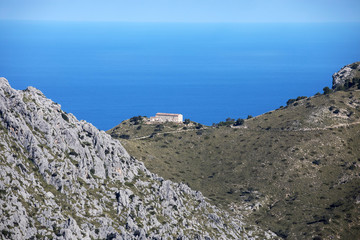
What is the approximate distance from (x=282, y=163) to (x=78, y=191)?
67037 mm

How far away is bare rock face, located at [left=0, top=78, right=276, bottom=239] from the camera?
8188cm

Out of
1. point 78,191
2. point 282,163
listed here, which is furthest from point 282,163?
point 78,191

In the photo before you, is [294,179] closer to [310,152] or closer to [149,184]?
[310,152]

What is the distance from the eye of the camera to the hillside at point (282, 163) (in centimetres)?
12612

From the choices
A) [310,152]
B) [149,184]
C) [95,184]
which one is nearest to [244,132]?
[310,152]

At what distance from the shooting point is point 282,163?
147125mm

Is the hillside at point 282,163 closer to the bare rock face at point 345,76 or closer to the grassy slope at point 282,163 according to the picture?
the grassy slope at point 282,163

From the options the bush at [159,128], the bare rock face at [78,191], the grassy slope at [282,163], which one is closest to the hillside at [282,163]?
the grassy slope at [282,163]

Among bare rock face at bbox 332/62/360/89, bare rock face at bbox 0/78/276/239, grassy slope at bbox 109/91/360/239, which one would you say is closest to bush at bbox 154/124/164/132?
grassy slope at bbox 109/91/360/239

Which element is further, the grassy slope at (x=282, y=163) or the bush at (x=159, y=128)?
the bush at (x=159, y=128)

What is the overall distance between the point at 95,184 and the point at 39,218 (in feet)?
65.8

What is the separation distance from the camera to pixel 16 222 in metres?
76.8

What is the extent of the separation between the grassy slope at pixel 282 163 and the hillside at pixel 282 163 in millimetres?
208

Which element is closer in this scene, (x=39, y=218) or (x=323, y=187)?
(x=39, y=218)
